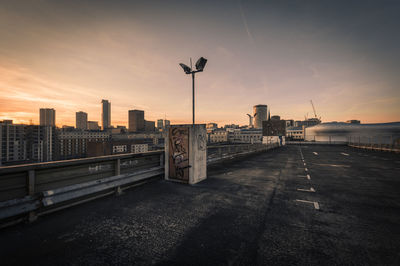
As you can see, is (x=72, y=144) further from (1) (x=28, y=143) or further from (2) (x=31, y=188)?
(2) (x=31, y=188)

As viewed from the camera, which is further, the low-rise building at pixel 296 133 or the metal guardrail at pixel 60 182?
the low-rise building at pixel 296 133

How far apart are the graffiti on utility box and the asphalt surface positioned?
5.51 feet

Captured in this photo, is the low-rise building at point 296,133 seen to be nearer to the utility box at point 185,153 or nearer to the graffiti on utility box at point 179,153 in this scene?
the utility box at point 185,153

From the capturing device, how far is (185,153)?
24.8 ft

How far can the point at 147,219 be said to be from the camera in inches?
163

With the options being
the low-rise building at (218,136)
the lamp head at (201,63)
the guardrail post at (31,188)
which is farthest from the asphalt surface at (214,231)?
the low-rise building at (218,136)

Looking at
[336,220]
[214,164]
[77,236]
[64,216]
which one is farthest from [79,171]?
[214,164]

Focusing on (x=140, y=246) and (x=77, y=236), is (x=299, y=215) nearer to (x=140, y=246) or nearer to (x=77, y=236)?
(x=140, y=246)

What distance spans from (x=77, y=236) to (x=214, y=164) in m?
10.6

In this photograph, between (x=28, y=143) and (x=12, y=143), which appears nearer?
(x=12, y=143)

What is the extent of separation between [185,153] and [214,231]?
4232mm

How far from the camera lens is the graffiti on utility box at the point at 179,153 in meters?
7.52

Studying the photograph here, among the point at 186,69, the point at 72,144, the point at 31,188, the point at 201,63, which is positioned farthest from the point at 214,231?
the point at 72,144

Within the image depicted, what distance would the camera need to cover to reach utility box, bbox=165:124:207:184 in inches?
293
